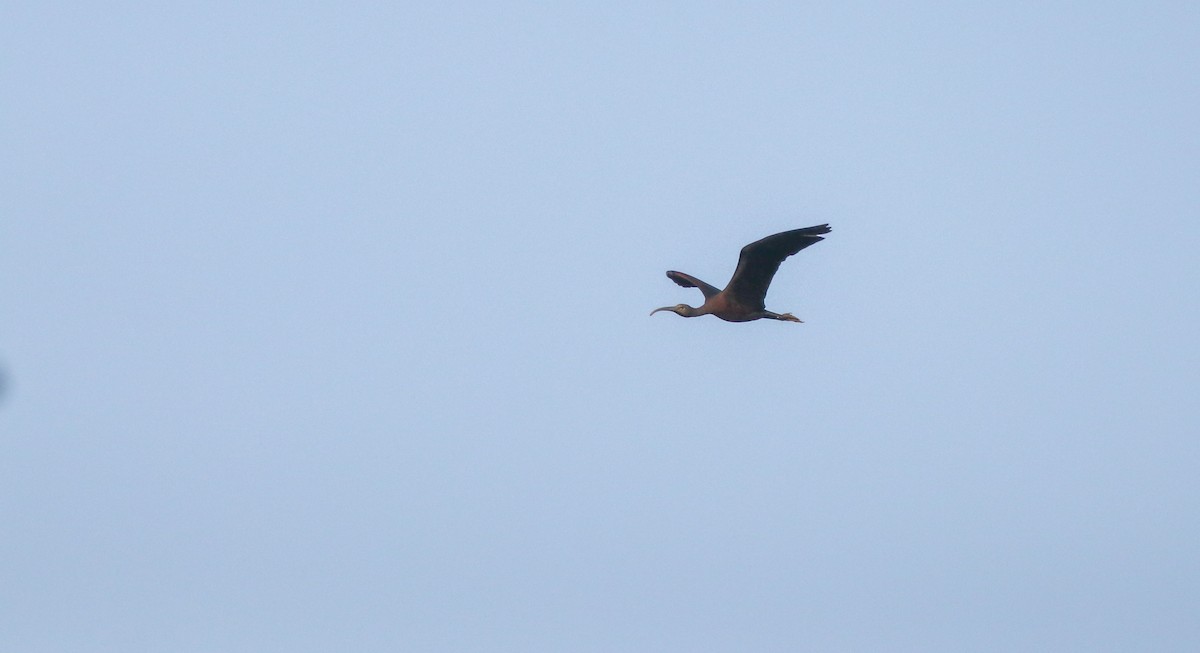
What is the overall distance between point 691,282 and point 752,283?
310 centimetres

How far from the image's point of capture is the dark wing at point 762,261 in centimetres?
2742

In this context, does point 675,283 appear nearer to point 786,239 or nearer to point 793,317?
point 793,317

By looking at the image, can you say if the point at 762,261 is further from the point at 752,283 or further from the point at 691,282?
the point at 691,282

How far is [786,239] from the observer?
27.7m

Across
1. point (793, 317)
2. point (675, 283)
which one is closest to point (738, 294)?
point (793, 317)

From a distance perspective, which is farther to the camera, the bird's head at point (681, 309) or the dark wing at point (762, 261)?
the bird's head at point (681, 309)

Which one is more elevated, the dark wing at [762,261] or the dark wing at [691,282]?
the dark wing at [691,282]

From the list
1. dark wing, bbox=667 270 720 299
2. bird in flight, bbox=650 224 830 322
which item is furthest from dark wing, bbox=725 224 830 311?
dark wing, bbox=667 270 720 299

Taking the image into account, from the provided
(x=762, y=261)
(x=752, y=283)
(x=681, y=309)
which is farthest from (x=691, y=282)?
(x=762, y=261)

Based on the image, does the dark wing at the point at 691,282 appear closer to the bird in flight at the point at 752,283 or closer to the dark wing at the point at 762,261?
the bird in flight at the point at 752,283

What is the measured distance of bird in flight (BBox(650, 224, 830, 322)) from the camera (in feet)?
90.6

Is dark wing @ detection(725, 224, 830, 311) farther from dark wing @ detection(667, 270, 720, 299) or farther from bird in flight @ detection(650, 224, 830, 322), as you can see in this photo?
dark wing @ detection(667, 270, 720, 299)

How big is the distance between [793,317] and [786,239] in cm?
310

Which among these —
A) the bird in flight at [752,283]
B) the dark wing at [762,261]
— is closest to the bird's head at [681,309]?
the bird in flight at [752,283]
